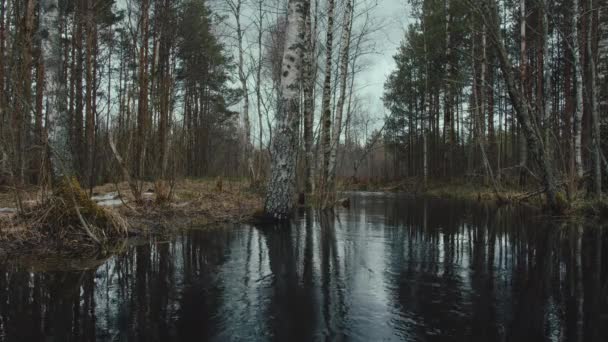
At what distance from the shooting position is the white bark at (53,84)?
215 inches

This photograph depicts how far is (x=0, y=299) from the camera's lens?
312 cm

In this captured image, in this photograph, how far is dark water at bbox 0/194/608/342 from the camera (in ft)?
8.43

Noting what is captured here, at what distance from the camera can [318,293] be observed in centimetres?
343

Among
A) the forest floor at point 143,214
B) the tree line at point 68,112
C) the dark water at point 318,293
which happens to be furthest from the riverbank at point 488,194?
the tree line at point 68,112

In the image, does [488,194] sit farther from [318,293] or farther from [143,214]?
[318,293]

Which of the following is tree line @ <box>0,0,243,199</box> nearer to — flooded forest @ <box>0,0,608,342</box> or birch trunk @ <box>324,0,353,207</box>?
flooded forest @ <box>0,0,608,342</box>


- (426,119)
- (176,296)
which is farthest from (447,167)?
(176,296)

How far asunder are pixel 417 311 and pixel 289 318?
1018 mm

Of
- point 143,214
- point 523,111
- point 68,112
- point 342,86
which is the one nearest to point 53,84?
point 68,112

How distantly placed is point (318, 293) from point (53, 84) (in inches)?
196

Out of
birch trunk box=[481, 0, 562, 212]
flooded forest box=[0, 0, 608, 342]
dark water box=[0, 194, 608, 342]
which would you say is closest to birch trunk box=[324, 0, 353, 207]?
flooded forest box=[0, 0, 608, 342]

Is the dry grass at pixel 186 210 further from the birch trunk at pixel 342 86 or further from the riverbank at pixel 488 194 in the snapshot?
the riverbank at pixel 488 194

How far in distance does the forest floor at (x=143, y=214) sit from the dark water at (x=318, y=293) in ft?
2.53

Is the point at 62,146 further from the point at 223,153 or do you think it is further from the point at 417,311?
the point at 223,153
